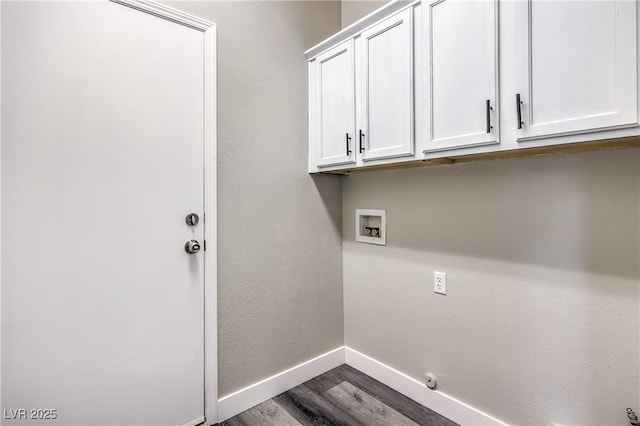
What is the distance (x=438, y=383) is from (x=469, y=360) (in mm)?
246

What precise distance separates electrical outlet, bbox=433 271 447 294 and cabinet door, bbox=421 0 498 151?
0.70m

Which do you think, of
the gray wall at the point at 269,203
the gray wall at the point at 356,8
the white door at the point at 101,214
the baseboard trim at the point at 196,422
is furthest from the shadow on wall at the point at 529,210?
the baseboard trim at the point at 196,422

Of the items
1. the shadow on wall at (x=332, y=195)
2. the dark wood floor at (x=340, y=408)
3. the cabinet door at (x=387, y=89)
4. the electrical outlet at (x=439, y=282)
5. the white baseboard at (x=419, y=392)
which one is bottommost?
the dark wood floor at (x=340, y=408)

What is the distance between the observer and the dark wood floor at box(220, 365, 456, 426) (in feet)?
5.49

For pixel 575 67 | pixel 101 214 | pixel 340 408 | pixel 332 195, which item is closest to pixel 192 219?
pixel 101 214

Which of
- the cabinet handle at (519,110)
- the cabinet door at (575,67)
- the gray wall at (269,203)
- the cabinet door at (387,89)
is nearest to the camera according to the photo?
the cabinet door at (575,67)

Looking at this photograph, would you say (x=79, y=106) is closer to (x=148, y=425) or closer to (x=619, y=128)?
(x=148, y=425)

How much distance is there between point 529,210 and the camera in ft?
4.65

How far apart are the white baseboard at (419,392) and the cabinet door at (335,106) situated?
1316 millimetres

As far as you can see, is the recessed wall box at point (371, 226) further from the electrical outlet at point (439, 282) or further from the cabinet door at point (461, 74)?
the cabinet door at point (461, 74)

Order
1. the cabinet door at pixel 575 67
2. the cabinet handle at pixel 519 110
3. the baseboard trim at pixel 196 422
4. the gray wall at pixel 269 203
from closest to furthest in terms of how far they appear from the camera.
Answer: the cabinet door at pixel 575 67 → the cabinet handle at pixel 519 110 → the baseboard trim at pixel 196 422 → the gray wall at pixel 269 203

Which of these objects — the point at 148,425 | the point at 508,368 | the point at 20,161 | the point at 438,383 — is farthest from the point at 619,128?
the point at 148,425

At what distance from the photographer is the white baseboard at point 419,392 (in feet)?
5.26

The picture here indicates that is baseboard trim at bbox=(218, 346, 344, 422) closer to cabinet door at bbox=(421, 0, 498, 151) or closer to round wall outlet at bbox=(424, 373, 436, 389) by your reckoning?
round wall outlet at bbox=(424, 373, 436, 389)
